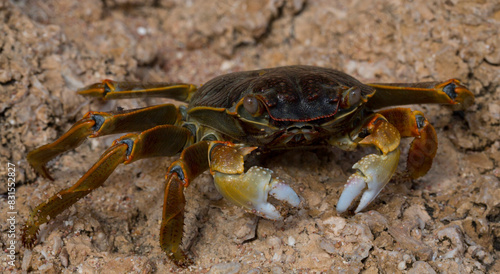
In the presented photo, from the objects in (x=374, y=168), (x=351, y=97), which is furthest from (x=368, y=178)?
(x=351, y=97)

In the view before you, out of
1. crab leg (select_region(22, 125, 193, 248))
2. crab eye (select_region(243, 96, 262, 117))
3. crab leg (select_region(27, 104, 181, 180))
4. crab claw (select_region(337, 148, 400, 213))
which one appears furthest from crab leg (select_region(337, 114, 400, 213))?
crab leg (select_region(27, 104, 181, 180))

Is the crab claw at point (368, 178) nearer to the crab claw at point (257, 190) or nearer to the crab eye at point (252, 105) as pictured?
the crab claw at point (257, 190)

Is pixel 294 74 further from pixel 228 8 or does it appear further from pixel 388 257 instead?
pixel 228 8

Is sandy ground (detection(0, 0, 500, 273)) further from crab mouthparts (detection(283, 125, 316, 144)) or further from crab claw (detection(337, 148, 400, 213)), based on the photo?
crab mouthparts (detection(283, 125, 316, 144))

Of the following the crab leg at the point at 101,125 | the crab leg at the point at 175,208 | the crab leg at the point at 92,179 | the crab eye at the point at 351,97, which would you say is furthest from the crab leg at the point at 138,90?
the crab eye at the point at 351,97

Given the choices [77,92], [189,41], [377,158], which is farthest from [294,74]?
[189,41]

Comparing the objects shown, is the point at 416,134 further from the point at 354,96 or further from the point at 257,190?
the point at 257,190

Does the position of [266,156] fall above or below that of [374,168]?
below
